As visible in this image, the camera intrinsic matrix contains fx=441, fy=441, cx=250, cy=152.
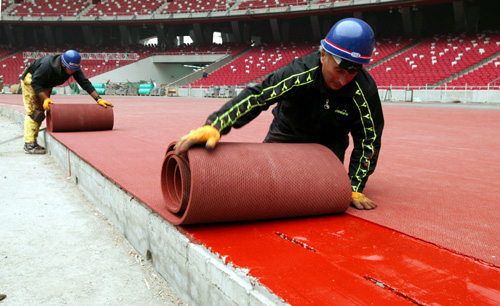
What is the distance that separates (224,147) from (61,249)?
144 centimetres

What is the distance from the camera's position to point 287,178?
244 centimetres

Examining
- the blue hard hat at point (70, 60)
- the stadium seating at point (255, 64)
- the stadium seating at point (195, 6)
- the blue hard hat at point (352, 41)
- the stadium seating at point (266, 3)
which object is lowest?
the blue hard hat at point (352, 41)

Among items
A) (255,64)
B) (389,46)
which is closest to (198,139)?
(389,46)

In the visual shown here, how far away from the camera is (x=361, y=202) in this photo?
9.18 ft

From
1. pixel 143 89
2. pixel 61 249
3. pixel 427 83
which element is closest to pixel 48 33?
pixel 143 89

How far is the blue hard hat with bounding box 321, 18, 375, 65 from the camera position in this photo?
7.80 feet

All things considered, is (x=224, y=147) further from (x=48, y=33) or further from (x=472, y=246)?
(x=48, y=33)

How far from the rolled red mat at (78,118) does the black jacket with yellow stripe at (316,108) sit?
478 centimetres

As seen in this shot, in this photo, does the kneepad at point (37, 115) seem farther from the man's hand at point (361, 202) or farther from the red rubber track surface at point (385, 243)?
the man's hand at point (361, 202)

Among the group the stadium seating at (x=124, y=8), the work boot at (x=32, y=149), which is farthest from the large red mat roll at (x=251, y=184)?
the stadium seating at (x=124, y=8)

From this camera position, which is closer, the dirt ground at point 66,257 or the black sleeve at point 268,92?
the dirt ground at point 66,257

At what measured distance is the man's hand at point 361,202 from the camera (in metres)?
2.79

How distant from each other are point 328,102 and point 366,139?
370 millimetres

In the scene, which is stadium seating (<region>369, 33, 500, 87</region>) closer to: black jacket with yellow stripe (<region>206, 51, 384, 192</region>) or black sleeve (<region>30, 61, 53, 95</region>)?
black sleeve (<region>30, 61, 53, 95</region>)
